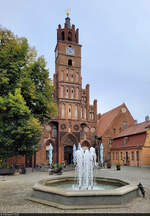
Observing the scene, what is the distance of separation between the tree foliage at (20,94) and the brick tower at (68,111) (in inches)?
625

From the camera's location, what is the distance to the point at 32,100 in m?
22.6

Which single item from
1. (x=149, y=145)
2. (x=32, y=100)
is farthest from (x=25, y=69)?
(x=149, y=145)

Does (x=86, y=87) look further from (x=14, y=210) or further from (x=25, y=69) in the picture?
(x=14, y=210)

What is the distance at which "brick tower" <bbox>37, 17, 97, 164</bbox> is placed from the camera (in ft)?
131

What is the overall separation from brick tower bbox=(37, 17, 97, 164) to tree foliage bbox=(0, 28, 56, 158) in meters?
15.9

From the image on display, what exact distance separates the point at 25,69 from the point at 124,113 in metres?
32.4

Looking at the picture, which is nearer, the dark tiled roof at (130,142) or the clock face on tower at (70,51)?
the dark tiled roof at (130,142)

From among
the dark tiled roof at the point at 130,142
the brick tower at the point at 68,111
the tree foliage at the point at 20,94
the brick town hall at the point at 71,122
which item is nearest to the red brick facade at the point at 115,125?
the brick town hall at the point at 71,122

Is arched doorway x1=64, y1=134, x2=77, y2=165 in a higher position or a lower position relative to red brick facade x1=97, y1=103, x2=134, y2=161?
lower

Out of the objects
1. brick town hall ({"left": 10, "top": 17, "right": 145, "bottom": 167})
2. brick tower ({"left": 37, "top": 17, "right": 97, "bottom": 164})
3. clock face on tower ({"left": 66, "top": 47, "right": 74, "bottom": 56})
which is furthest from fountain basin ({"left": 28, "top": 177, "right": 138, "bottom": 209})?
clock face on tower ({"left": 66, "top": 47, "right": 74, "bottom": 56})

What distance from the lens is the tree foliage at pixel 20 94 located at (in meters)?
19.9

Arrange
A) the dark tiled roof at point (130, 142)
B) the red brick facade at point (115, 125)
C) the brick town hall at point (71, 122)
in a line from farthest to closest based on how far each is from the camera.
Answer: the red brick facade at point (115, 125) < the brick town hall at point (71, 122) < the dark tiled roof at point (130, 142)

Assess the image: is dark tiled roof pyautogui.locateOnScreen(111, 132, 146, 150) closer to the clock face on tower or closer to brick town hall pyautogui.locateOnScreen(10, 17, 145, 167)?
brick town hall pyautogui.locateOnScreen(10, 17, 145, 167)

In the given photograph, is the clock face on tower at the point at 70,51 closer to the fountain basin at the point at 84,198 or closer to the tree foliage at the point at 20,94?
→ the tree foliage at the point at 20,94
